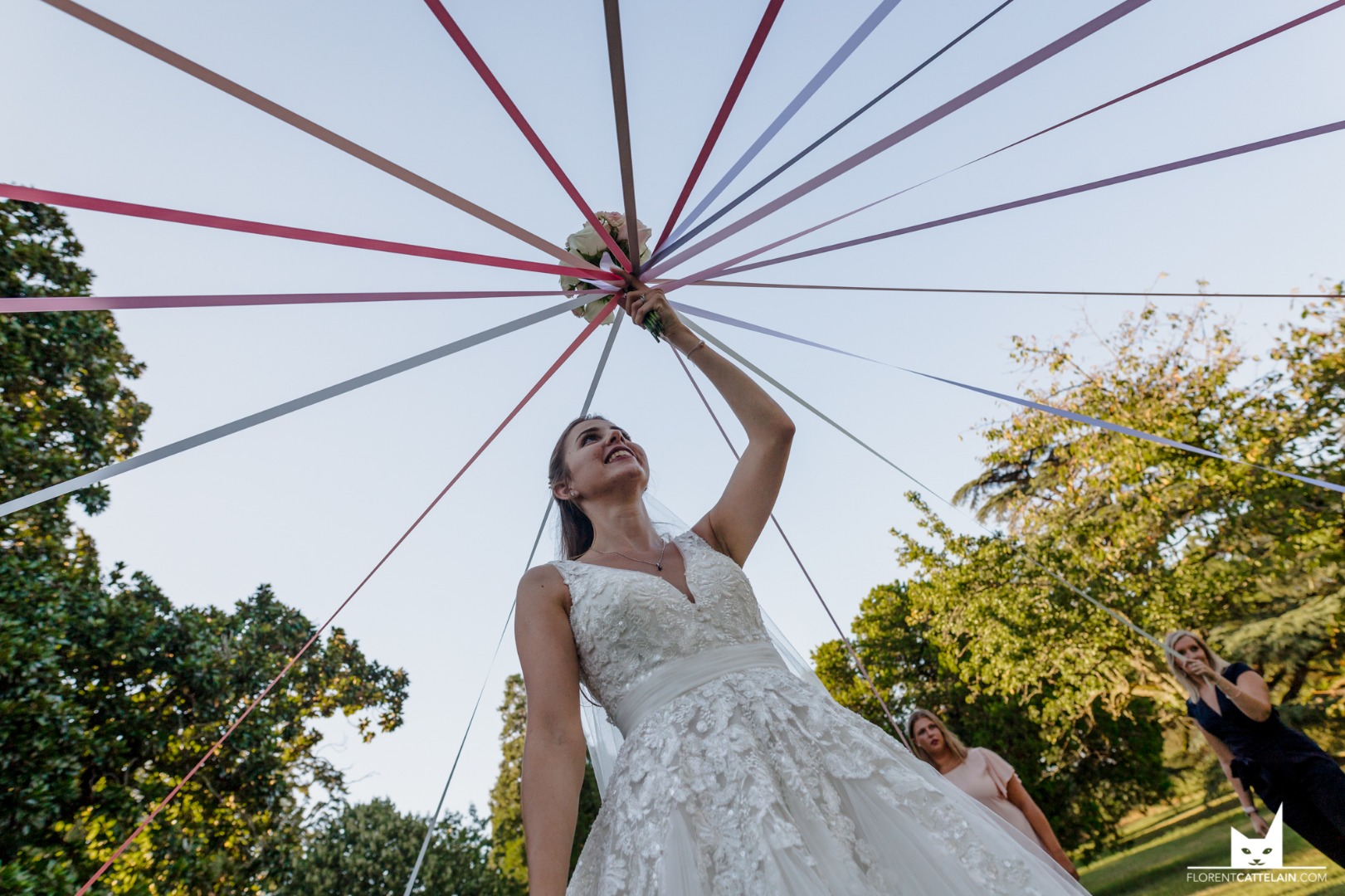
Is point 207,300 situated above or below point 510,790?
below

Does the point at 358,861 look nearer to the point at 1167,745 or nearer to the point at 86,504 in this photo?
the point at 86,504

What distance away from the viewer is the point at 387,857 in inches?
437

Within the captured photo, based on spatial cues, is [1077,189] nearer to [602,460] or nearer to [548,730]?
[602,460]

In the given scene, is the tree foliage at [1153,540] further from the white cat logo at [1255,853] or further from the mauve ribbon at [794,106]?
the mauve ribbon at [794,106]

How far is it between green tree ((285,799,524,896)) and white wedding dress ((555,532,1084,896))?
10.4 metres

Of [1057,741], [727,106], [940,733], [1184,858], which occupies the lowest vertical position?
[1184,858]

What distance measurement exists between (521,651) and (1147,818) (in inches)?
1214

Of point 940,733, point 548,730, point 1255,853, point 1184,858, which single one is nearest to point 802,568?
point 548,730

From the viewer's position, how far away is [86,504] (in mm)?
7105

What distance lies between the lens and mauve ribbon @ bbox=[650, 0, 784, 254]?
1.66m

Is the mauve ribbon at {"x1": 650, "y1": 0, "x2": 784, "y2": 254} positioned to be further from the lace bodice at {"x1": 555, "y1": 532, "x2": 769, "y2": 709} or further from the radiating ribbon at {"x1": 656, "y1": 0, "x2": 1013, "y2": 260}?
the lace bodice at {"x1": 555, "y1": 532, "x2": 769, "y2": 709}

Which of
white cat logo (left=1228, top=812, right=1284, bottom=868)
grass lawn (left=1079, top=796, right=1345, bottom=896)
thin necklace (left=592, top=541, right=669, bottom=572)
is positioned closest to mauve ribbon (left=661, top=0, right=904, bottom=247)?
thin necklace (left=592, top=541, right=669, bottom=572)

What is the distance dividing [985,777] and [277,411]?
4.21 meters

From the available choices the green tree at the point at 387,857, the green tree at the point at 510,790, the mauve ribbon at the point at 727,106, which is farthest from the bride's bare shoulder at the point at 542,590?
the green tree at the point at 510,790
